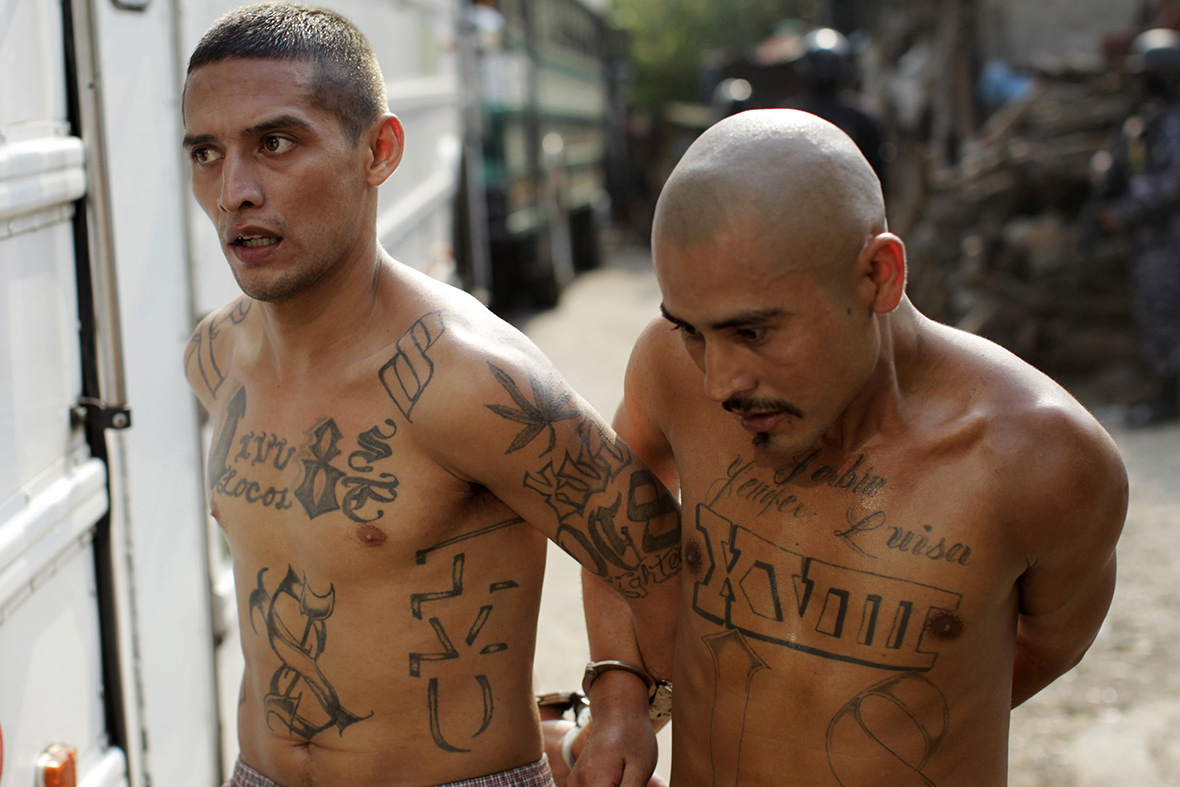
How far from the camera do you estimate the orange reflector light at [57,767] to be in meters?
1.75

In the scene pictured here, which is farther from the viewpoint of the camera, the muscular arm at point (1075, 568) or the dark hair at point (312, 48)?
the dark hair at point (312, 48)

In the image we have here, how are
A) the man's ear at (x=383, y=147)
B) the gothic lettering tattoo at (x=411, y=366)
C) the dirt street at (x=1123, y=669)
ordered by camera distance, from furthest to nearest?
the dirt street at (x=1123, y=669) → the man's ear at (x=383, y=147) → the gothic lettering tattoo at (x=411, y=366)

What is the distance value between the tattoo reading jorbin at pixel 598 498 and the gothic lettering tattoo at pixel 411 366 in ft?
0.40

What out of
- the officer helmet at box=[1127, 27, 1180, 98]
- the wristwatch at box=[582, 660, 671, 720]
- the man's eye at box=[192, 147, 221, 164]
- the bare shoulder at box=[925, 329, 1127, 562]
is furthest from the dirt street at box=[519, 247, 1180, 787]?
the officer helmet at box=[1127, 27, 1180, 98]

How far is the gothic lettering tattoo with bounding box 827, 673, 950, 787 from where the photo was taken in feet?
5.17

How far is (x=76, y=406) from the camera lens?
6.35 feet

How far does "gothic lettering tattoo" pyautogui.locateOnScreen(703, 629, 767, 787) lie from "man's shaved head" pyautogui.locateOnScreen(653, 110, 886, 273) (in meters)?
0.62

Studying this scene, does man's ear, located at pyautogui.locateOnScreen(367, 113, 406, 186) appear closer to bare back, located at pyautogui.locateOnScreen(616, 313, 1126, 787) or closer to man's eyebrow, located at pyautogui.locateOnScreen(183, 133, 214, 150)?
man's eyebrow, located at pyautogui.locateOnScreen(183, 133, 214, 150)

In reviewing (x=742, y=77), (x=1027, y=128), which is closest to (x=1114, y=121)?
(x=1027, y=128)

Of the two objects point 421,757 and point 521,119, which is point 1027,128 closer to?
point 521,119

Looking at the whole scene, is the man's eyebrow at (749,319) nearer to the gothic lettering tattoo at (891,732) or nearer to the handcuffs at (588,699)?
the gothic lettering tattoo at (891,732)

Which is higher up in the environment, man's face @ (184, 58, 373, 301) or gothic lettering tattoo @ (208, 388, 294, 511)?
man's face @ (184, 58, 373, 301)

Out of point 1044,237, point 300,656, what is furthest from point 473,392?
point 1044,237

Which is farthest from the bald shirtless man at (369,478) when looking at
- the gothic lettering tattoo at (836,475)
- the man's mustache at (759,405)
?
the man's mustache at (759,405)
